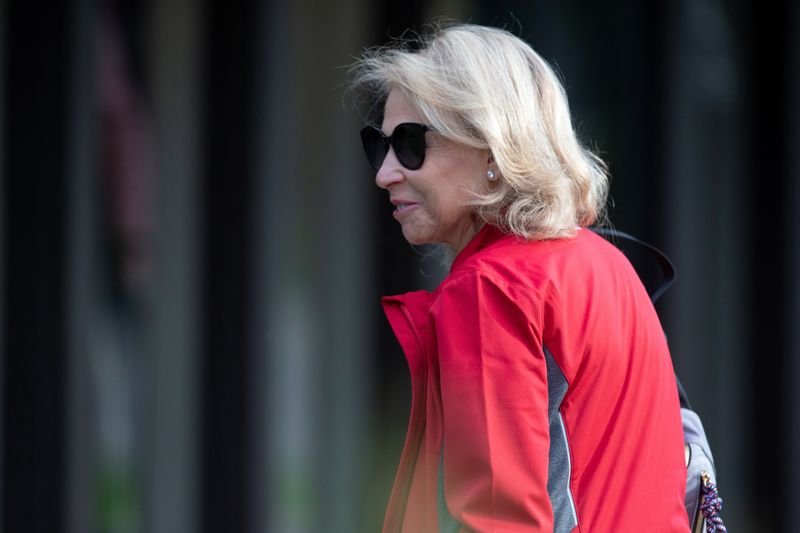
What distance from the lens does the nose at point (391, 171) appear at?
188 centimetres

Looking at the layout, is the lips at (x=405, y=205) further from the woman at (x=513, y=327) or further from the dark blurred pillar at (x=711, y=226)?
the dark blurred pillar at (x=711, y=226)

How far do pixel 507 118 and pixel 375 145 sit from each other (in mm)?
294

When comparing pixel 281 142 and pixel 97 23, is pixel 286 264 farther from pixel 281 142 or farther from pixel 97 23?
pixel 97 23

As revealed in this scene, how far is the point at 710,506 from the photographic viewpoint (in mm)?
1858

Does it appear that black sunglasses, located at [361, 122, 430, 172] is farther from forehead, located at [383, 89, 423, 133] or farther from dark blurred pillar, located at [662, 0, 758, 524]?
dark blurred pillar, located at [662, 0, 758, 524]

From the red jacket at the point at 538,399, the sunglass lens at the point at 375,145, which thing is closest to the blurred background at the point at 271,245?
the sunglass lens at the point at 375,145

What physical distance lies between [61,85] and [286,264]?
134cm

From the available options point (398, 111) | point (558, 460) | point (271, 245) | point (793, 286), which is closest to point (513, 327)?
point (558, 460)

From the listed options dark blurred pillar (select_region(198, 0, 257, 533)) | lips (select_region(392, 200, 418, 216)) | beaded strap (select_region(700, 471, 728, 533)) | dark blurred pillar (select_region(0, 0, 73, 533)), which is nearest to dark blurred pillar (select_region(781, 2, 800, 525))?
dark blurred pillar (select_region(198, 0, 257, 533))

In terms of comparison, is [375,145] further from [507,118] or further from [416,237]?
[507,118]

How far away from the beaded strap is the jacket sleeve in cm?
44

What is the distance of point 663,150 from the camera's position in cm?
557

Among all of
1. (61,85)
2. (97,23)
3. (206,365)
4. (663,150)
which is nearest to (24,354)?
(206,365)

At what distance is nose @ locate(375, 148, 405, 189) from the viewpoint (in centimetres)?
188
